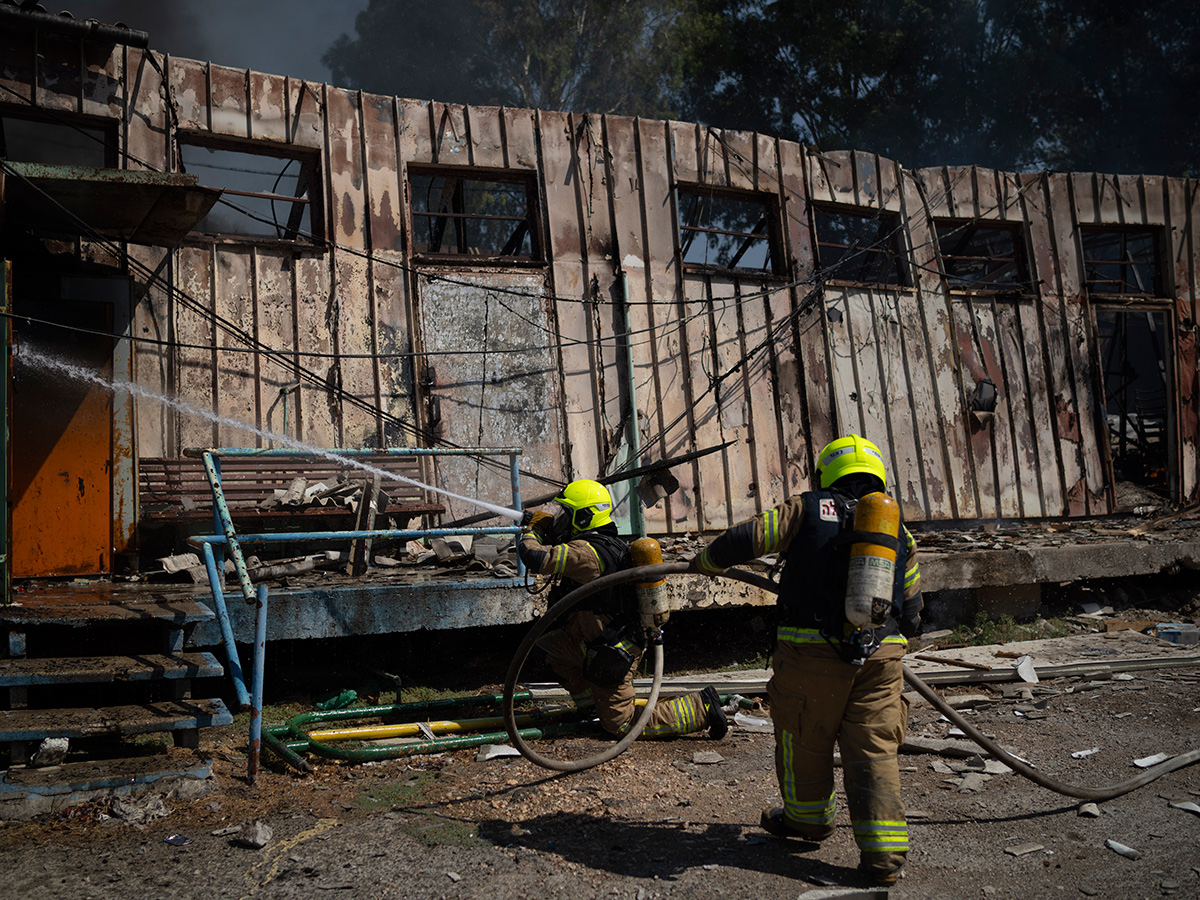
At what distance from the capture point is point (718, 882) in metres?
3.40

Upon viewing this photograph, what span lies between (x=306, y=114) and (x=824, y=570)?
7.33 meters

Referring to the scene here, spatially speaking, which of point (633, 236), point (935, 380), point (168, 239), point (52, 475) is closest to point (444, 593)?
point (52, 475)

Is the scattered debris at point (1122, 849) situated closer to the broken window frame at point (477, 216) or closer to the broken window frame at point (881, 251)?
the broken window frame at point (477, 216)

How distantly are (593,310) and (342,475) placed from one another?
3.34 metres

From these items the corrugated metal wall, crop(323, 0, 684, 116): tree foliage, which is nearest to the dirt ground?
the corrugated metal wall

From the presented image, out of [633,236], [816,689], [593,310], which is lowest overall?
[816,689]

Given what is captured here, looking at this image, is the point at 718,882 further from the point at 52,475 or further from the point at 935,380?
the point at 935,380

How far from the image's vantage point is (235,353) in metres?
7.91

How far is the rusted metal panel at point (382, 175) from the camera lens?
8.56 meters

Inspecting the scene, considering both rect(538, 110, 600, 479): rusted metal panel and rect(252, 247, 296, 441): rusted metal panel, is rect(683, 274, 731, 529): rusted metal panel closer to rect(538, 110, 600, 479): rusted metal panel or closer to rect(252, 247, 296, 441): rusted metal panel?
rect(538, 110, 600, 479): rusted metal panel

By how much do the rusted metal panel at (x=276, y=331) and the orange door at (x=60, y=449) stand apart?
1.36 meters

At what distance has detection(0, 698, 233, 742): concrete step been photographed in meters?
4.08

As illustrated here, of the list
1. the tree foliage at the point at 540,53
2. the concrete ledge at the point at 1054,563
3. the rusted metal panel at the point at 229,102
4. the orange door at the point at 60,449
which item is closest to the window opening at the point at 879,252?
the concrete ledge at the point at 1054,563

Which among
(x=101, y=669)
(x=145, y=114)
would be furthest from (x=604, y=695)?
(x=145, y=114)
